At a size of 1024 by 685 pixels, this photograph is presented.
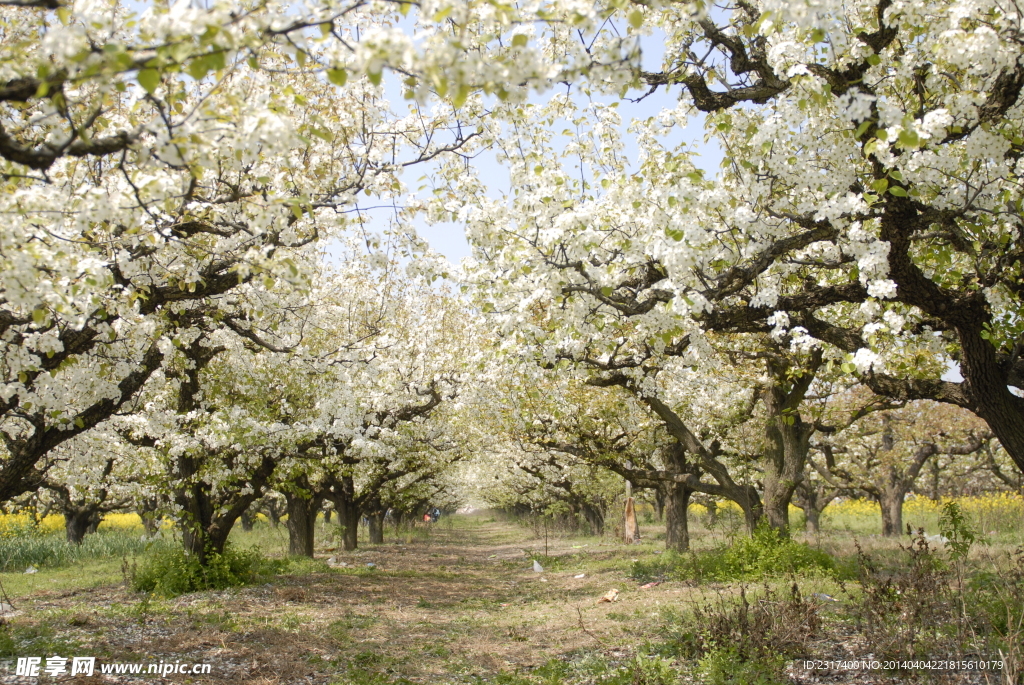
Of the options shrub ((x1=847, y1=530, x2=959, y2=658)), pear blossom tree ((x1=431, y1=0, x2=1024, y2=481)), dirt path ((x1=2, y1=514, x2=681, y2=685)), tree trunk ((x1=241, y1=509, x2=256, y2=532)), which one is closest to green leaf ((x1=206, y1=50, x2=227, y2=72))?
pear blossom tree ((x1=431, y1=0, x2=1024, y2=481))

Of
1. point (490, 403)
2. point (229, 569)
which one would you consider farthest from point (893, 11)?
point (229, 569)

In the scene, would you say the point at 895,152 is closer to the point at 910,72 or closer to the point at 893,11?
the point at 910,72

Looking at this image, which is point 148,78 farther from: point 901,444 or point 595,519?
point 595,519

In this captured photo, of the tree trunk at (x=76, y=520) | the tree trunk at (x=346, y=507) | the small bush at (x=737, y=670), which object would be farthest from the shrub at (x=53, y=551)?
the small bush at (x=737, y=670)

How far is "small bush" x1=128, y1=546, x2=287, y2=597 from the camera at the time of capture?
43.0 feet

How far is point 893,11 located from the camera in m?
5.92

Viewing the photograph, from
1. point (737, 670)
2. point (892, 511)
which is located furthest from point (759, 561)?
point (892, 511)

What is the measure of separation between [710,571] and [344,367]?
8.85 meters

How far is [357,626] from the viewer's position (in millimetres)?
11031

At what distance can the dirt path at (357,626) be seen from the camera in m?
8.24

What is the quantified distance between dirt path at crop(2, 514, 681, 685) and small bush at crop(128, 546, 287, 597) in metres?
0.47

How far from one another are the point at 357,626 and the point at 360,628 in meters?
0.17

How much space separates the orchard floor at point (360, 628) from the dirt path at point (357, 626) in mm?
27

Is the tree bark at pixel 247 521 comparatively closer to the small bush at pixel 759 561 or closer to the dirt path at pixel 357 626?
the dirt path at pixel 357 626
